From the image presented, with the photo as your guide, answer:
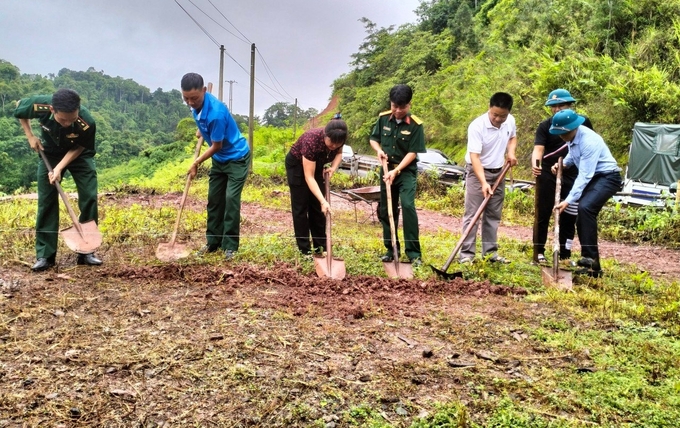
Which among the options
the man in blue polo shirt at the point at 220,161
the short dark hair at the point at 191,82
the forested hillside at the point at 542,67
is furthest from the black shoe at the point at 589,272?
the forested hillside at the point at 542,67

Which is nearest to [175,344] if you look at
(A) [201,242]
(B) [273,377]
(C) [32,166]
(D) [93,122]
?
(B) [273,377]

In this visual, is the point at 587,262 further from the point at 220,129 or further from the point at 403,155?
the point at 220,129

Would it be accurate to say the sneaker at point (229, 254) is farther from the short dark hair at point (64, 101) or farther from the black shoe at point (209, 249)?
the short dark hair at point (64, 101)

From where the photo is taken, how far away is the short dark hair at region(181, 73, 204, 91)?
4562mm

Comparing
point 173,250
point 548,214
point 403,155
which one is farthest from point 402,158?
point 173,250

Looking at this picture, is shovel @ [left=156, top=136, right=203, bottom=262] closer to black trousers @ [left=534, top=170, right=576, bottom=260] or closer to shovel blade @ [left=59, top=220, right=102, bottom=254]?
shovel blade @ [left=59, top=220, right=102, bottom=254]

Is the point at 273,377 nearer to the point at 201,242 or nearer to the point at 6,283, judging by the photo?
the point at 6,283

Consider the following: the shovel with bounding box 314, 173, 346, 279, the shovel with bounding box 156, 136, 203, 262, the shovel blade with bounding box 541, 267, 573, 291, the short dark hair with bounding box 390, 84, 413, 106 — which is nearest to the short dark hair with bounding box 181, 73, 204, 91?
the shovel with bounding box 156, 136, 203, 262

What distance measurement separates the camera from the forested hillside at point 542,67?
13539 millimetres

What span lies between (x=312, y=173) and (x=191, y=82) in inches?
53.4

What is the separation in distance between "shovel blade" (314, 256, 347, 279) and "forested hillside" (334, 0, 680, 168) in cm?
1167

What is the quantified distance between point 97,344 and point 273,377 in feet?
3.67

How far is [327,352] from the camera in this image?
2854 mm

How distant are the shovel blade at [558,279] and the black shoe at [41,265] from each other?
4346mm
